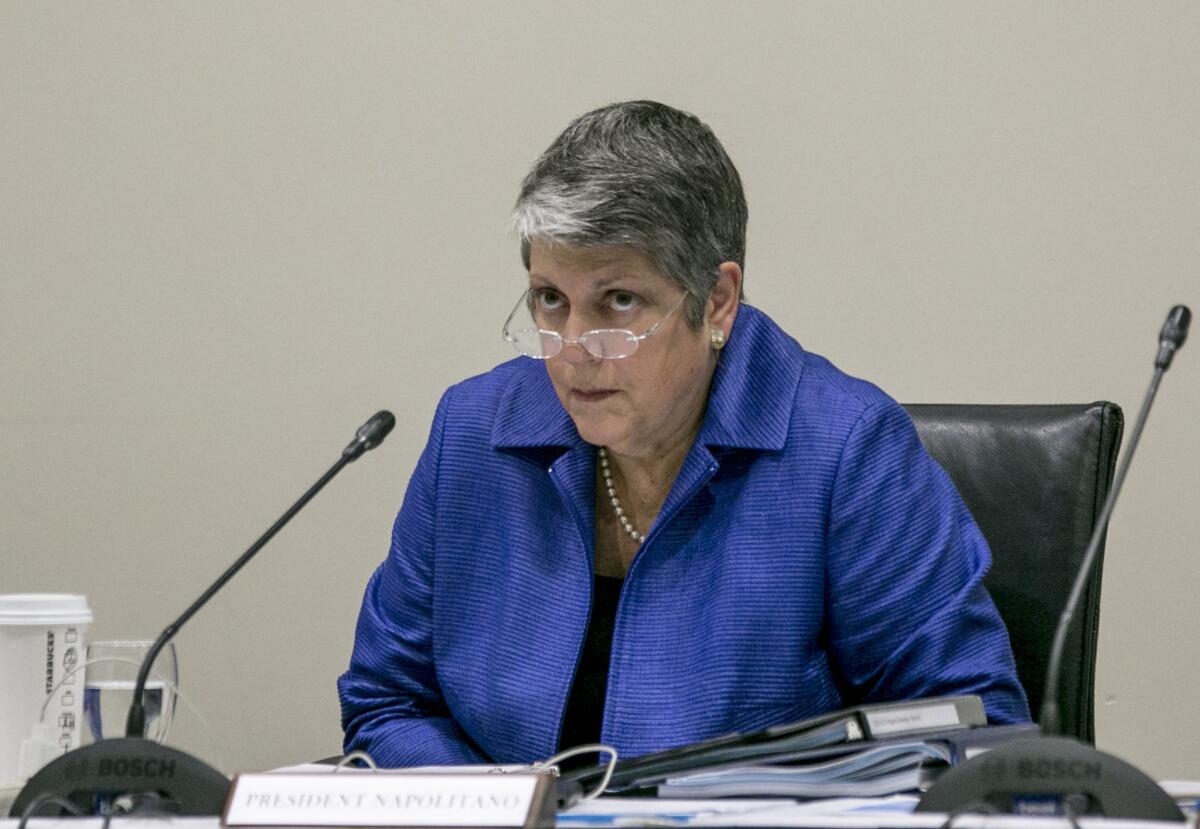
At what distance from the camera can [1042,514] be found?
68.8 inches

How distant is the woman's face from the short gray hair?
20 millimetres

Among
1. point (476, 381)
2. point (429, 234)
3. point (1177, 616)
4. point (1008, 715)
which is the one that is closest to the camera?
point (1008, 715)

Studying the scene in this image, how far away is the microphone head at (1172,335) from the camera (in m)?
1.27

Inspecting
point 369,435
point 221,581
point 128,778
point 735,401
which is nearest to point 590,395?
point 735,401

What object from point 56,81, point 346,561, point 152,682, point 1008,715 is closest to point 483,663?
point 152,682

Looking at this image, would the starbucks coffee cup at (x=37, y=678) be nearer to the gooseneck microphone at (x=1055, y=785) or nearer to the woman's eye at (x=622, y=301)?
the woman's eye at (x=622, y=301)

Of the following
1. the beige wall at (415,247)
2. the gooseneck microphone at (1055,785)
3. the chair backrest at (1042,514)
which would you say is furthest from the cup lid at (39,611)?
the beige wall at (415,247)

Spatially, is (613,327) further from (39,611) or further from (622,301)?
(39,611)

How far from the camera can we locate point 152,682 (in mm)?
1362

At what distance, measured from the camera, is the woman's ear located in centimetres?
169

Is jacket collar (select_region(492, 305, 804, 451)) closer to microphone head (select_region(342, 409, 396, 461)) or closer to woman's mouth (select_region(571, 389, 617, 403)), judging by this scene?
woman's mouth (select_region(571, 389, 617, 403))

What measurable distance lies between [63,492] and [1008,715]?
1954mm

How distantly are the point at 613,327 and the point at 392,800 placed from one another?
73 centimetres

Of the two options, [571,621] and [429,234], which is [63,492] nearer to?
[429,234]
